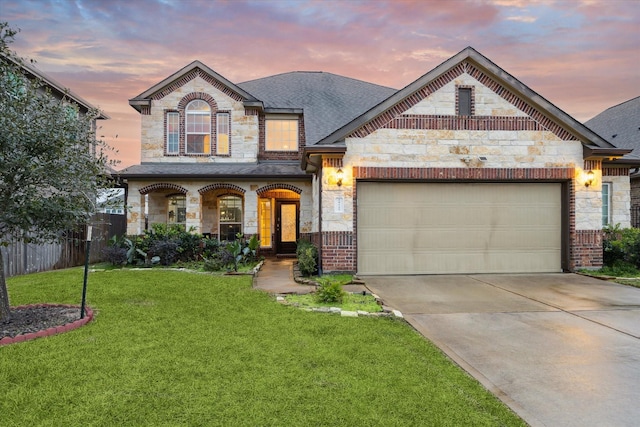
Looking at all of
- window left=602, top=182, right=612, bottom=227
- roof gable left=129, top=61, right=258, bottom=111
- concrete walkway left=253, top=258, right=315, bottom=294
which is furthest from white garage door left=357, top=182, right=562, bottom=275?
roof gable left=129, top=61, right=258, bottom=111

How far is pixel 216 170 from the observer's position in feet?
51.1

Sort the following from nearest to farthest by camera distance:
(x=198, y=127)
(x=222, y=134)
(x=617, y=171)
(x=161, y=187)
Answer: (x=617, y=171) < (x=161, y=187) < (x=198, y=127) < (x=222, y=134)

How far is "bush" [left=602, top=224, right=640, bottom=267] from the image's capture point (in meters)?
11.5

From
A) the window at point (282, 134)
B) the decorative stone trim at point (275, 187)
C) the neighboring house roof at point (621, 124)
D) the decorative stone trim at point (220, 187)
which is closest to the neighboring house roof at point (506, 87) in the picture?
the decorative stone trim at point (275, 187)

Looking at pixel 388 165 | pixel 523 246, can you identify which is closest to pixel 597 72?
pixel 523 246

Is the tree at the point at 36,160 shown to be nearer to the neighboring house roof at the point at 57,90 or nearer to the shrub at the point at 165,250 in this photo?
the shrub at the point at 165,250

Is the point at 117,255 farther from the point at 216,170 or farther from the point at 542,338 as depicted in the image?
the point at 542,338

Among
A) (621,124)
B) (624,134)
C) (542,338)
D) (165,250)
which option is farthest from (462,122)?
(621,124)

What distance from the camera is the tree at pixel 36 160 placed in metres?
5.58

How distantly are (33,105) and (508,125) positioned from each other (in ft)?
36.1

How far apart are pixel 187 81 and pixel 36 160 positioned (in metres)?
11.4

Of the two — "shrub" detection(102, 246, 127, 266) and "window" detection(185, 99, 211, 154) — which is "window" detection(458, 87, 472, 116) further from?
→ "shrub" detection(102, 246, 127, 266)

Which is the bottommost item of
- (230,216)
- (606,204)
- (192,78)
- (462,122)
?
(230,216)

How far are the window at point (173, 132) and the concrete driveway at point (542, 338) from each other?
10465 millimetres
